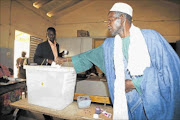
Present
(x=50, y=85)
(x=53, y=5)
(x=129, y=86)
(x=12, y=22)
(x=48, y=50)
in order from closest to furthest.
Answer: (x=129, y=86) → (x=50, y=85) → (x=48, y=50) → (x=12, y=22) → (x=53, y=5)

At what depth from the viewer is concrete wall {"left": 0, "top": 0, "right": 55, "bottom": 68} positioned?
3.38m

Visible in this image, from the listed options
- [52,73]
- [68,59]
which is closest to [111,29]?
[68,59]

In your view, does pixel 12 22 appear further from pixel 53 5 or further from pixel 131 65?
pixel 131 65

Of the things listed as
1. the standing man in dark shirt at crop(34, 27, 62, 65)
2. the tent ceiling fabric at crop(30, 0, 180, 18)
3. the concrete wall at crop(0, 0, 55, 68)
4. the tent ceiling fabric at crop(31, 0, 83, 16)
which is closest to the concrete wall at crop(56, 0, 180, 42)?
the tent ceiling fabric at crop(30, 0, 180, 18)

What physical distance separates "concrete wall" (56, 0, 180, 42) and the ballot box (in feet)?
14.7

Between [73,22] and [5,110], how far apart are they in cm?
445

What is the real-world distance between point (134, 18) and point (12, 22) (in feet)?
14.2

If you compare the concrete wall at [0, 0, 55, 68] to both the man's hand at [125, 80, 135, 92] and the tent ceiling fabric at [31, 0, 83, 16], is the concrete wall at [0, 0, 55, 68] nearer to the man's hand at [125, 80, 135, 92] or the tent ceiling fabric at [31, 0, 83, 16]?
the tent ceiling fabric at [31, 0, 83, 16]

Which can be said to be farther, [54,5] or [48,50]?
[54,5]

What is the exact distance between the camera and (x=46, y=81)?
3.44 ft

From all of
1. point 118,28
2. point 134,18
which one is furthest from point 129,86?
point 134,18

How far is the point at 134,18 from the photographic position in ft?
16.3

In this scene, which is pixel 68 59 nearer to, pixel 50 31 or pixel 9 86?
pixel 50 31

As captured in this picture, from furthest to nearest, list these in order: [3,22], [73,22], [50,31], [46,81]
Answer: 1. [73,22]
2. [3,22]
3. [50,31]
4. [46,81]
